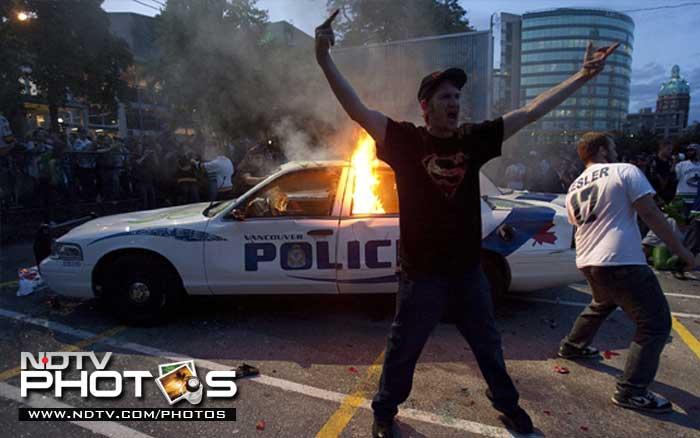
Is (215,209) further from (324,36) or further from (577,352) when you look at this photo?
(577,352)

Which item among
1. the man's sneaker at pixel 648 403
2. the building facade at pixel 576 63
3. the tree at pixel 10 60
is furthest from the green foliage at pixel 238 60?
the building facade at pixel 576 63

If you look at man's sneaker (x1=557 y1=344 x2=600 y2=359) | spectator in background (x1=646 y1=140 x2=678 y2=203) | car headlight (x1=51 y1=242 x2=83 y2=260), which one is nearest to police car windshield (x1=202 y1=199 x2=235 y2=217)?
car headlight (x1=51 y1=242 x2=83 y2=260)

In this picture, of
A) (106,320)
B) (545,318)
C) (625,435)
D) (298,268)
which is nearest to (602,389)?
(625,435)

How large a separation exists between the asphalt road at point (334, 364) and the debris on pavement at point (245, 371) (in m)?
0.08

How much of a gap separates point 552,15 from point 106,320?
11125 cm

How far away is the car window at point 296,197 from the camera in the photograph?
12.3 ft

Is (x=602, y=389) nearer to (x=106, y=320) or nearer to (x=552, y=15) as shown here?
(x=106, y=320)

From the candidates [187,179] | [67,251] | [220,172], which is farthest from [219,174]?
[67,251]

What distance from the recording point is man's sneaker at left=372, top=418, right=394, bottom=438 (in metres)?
2.26

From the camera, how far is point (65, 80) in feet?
57.0

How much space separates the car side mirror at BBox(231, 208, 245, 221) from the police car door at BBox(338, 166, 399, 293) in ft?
2.77

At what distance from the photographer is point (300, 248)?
12.0 ft

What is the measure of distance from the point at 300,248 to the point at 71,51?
58.9 ft

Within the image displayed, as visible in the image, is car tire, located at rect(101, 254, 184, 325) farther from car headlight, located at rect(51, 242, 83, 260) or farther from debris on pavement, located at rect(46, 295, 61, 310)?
debris on pavement, located at rect(46, 295, 61, 310)
